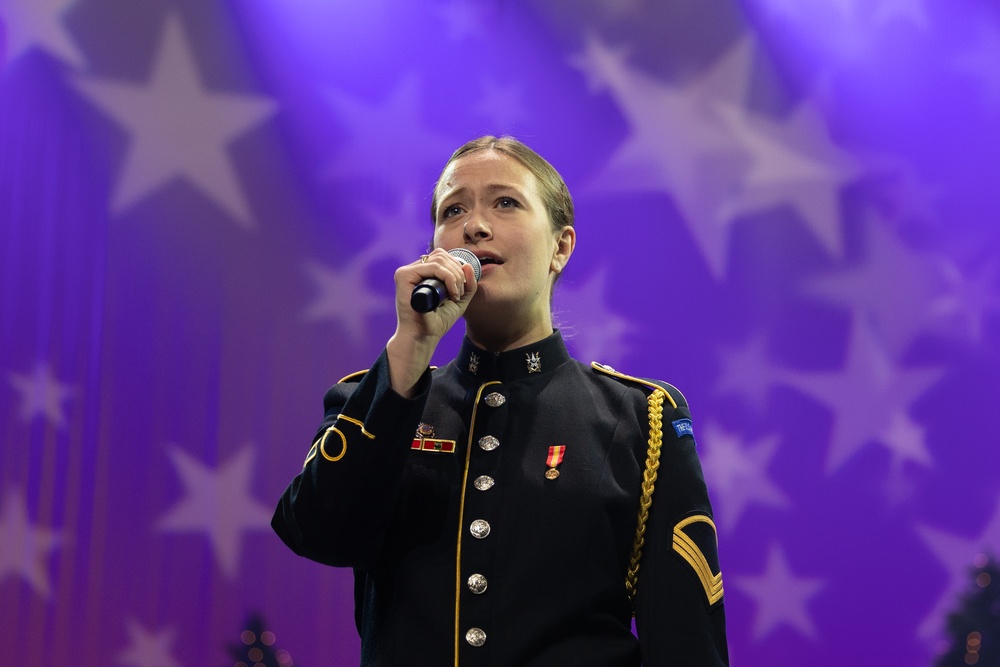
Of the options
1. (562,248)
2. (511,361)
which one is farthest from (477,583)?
(562,248)

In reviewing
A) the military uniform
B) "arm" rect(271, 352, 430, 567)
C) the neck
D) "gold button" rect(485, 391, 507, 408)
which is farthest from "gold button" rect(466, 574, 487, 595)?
the neck

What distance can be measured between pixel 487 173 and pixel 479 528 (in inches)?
21.8

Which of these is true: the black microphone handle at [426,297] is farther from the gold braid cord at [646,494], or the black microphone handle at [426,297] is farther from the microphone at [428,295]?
the gold braid cord at [646,494]

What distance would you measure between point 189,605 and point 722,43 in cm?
248

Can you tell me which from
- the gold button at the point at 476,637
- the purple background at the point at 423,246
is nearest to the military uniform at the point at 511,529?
the gold button at the point at 476,637

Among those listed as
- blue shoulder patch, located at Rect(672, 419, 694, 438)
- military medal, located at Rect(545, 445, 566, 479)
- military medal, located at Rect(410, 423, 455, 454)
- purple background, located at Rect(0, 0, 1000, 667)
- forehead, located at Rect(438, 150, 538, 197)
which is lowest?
military medal, located at Rect(545, 445, 566, 479)

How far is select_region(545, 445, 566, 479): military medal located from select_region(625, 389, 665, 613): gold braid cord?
0.12 meters

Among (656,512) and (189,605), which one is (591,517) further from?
(189,605)

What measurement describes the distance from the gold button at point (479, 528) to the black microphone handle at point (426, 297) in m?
0.29

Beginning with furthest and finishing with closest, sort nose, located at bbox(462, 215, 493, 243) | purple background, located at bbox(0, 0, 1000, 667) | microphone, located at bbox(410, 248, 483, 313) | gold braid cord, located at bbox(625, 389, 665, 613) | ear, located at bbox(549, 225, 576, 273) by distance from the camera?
purple background, located at bbox(0, 0, 1000, 667) → ear, located at bbox(549, 225, 576, 273) → nose, located at bbox(462, 215, 493, 243) → gold braid cord, located at bbox(625, 389, 665, 613) → microphone, located at bbox(410, 248, 483, 313)

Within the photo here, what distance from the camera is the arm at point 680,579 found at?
1.22 m

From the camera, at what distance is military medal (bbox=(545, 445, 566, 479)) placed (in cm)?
129

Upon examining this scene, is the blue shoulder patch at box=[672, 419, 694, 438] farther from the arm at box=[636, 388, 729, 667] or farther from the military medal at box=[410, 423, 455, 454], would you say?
the military medal at box=[410, 423, 455, 454]

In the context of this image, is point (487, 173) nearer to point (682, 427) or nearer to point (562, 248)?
point (562, 248)
